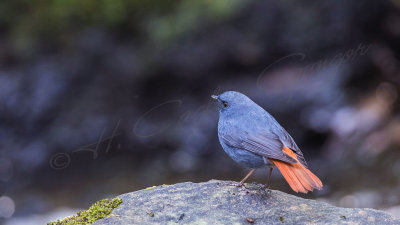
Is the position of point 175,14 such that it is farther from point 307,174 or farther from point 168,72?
point 307,174

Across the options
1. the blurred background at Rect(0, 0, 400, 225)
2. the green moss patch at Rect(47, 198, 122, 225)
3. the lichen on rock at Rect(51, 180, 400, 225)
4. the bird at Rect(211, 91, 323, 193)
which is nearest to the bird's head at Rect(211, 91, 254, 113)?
the bird at Rect(211, 91, 323, 193)

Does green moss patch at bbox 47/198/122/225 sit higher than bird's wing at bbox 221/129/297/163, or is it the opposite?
bird's wing at bbox 221/129/297/163

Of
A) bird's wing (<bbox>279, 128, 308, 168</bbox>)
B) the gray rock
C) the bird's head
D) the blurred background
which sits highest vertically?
the blurred background

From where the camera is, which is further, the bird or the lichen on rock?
the bird

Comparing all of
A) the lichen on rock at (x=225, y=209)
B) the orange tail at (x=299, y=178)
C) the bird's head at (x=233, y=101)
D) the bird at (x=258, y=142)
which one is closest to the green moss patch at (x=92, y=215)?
the lichen on rock at (x=225, y=209)

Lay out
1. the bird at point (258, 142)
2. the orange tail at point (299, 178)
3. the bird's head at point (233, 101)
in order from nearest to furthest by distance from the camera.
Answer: the orange tail at point (299, 178) < the bird at point (258, 142) < the bird's head at point (233, 101)

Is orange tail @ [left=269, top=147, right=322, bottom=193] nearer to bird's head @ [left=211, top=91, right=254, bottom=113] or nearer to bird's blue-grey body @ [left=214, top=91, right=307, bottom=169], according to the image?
bird's blue-grey body @ [left=214, top=91, right=307, bottom=169]

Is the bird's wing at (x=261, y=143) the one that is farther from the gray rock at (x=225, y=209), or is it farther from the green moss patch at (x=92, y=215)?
the green moss patch at (x=92, y=215)
